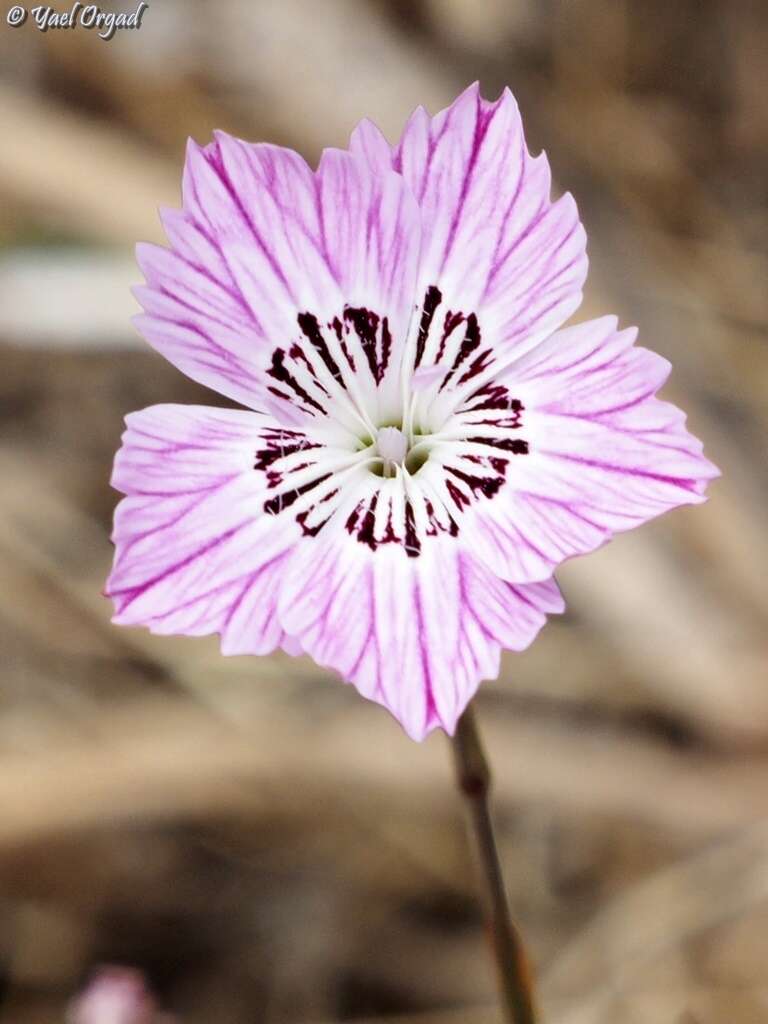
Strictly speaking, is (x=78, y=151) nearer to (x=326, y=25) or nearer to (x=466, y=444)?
(x=326, y=25)

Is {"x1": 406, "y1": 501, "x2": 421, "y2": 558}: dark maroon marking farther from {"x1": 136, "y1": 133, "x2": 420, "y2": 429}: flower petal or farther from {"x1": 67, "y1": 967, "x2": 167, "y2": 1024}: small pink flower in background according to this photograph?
{"x1": 67, "y1": 967, "x2": 167, "y2": 1024}: small pink flower in background

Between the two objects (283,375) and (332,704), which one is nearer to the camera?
(283,375)

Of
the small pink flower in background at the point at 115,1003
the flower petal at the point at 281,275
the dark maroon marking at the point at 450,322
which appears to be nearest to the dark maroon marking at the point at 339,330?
the flower petal at the point at 281,275

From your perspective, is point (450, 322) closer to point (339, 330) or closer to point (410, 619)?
point (339, 330)

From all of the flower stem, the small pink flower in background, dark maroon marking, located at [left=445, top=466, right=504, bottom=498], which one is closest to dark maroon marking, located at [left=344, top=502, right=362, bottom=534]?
dark maroon marking, located at [left=445, top=466, right=504, bottom=498]

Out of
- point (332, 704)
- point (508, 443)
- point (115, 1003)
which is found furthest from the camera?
point (332, 704)

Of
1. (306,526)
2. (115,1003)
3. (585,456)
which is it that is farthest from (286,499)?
(115,1003)
